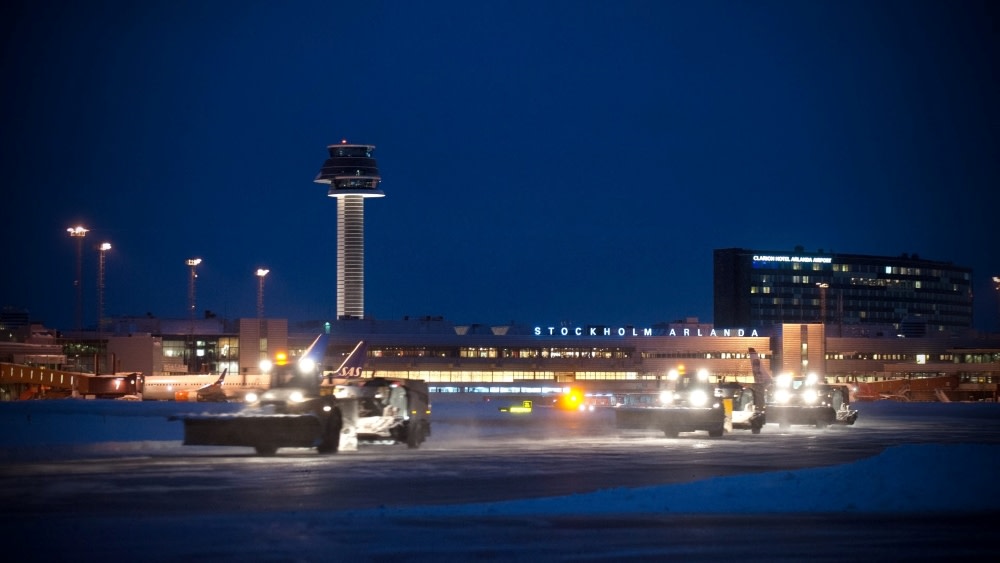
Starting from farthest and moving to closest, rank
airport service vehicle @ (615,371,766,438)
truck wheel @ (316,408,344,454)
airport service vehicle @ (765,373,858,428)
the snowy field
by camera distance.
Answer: airport service vehicle @ (765,373,858,428)
airport service vehicle @ (615,371,766,438)
truck wheel @ (316,408,344,454)
the snowy field

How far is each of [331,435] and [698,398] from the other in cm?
1297

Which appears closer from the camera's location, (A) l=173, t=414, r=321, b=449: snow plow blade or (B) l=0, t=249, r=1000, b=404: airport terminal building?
(A) l=173, t=414, r=321, b=449: snow plow blade

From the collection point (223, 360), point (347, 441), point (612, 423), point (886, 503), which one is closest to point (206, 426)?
point (347, 441)

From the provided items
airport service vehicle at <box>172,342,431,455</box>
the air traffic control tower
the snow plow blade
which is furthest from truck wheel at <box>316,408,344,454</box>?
the air traffic control tower

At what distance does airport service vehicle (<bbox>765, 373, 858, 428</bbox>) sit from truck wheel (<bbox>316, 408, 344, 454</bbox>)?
21423 mm

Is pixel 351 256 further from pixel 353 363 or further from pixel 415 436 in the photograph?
pixel 415 436

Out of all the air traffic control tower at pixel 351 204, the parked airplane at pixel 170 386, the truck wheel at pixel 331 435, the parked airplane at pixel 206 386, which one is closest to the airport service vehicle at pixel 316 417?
the truck wheel at pixel 331 435

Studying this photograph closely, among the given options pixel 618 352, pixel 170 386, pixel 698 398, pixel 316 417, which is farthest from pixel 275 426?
pixel 618 352

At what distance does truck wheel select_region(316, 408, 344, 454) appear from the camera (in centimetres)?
2934

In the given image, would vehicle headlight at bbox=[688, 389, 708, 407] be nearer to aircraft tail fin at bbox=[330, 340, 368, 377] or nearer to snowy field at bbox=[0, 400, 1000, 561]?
snowy field at bbox=[0, 400, 1000, 561]

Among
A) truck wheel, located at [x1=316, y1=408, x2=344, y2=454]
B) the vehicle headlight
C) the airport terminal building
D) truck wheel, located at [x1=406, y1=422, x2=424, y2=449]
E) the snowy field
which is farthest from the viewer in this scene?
the airport terminal building

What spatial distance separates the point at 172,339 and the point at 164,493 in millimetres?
110385

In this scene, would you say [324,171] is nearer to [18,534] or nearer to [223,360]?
[223,360]

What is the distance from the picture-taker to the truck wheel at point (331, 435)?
2934cm
